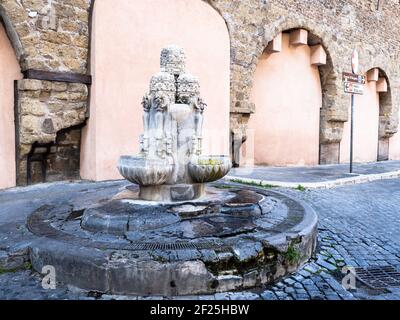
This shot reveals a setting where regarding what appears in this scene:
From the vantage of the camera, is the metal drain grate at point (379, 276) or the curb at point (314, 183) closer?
the metal drain grate at point (379, 276)

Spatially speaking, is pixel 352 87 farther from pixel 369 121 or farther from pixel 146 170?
pixel 369 121

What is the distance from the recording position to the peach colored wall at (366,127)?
1168 cm

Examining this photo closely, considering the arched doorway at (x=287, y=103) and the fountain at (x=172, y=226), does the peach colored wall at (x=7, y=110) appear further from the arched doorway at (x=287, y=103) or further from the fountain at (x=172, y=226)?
the arched doorway at (x=287, y=103)

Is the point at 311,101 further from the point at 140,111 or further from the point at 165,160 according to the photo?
the point at 165,160

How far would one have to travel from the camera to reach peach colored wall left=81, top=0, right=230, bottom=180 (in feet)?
18.5

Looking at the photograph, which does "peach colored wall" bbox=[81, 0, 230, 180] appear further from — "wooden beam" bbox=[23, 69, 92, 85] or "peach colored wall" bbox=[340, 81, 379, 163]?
"peach colored wall" bbox=[340, 81, 379, 163]

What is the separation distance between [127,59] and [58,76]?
48.8 inches

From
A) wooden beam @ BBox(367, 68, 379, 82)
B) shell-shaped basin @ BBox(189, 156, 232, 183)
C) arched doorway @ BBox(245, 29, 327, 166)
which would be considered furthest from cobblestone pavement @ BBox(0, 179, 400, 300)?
wooden beam @ BBox(367, 68, 379, 82)

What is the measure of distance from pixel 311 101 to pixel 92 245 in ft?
29.6

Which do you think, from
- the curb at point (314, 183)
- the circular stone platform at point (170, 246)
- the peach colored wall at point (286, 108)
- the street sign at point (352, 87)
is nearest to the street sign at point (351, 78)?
the street sign at point (352, 87)

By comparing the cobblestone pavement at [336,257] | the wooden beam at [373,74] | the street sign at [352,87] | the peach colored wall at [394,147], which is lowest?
the cobblestone pavement at [336,257]

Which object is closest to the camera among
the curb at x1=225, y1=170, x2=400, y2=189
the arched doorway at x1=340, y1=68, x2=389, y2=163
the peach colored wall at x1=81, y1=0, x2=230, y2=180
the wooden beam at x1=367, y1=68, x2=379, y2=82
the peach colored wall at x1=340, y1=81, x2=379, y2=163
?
the peach colored wall at x1=81, y1=0, x2=230, y2=180

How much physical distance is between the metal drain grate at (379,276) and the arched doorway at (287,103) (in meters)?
5.94

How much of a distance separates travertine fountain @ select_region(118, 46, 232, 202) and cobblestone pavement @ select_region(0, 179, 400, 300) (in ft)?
4.31
